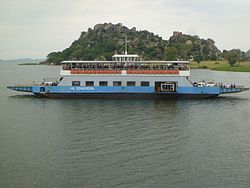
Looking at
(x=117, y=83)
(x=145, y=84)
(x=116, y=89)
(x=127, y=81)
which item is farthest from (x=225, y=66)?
(x=116, y=89)

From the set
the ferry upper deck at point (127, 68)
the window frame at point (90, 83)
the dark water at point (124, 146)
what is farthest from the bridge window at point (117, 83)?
the dark water at point (124, 146)

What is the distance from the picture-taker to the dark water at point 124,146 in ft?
78.0

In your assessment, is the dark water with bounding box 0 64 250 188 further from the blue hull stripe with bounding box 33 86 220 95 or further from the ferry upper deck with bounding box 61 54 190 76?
the ferry upper deck with bounding box 61 54 190 76

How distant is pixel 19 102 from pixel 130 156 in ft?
102

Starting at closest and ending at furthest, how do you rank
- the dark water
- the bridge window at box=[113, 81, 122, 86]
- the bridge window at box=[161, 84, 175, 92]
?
Result: the dark water → the bridge window at box=[161, 84, 175, 92] → the bridge window at box=[113, 81, 122, 86]

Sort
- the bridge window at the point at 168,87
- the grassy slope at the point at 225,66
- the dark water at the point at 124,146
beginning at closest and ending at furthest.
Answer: the dark water at the point at 124,146 → the bridge window at the point at 168,87 → the grassy slope at the point at 225,66

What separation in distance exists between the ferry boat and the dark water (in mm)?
6709

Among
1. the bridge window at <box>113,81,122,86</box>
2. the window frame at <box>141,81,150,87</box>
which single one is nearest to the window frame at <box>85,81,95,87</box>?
the bridge window at <box>113,81,122,86</box>

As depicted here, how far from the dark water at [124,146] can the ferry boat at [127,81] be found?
6.71 metres

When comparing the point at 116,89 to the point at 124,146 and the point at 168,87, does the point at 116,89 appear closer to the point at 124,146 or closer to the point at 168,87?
the point at 168,87

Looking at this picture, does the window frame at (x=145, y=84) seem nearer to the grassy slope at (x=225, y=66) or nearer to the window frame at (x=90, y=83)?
the window frame at (x=90, y=83)

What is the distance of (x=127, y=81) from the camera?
2267 inches

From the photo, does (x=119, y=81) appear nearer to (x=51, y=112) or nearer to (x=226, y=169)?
(x=51, y=112)

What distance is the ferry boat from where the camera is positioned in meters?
57.3
